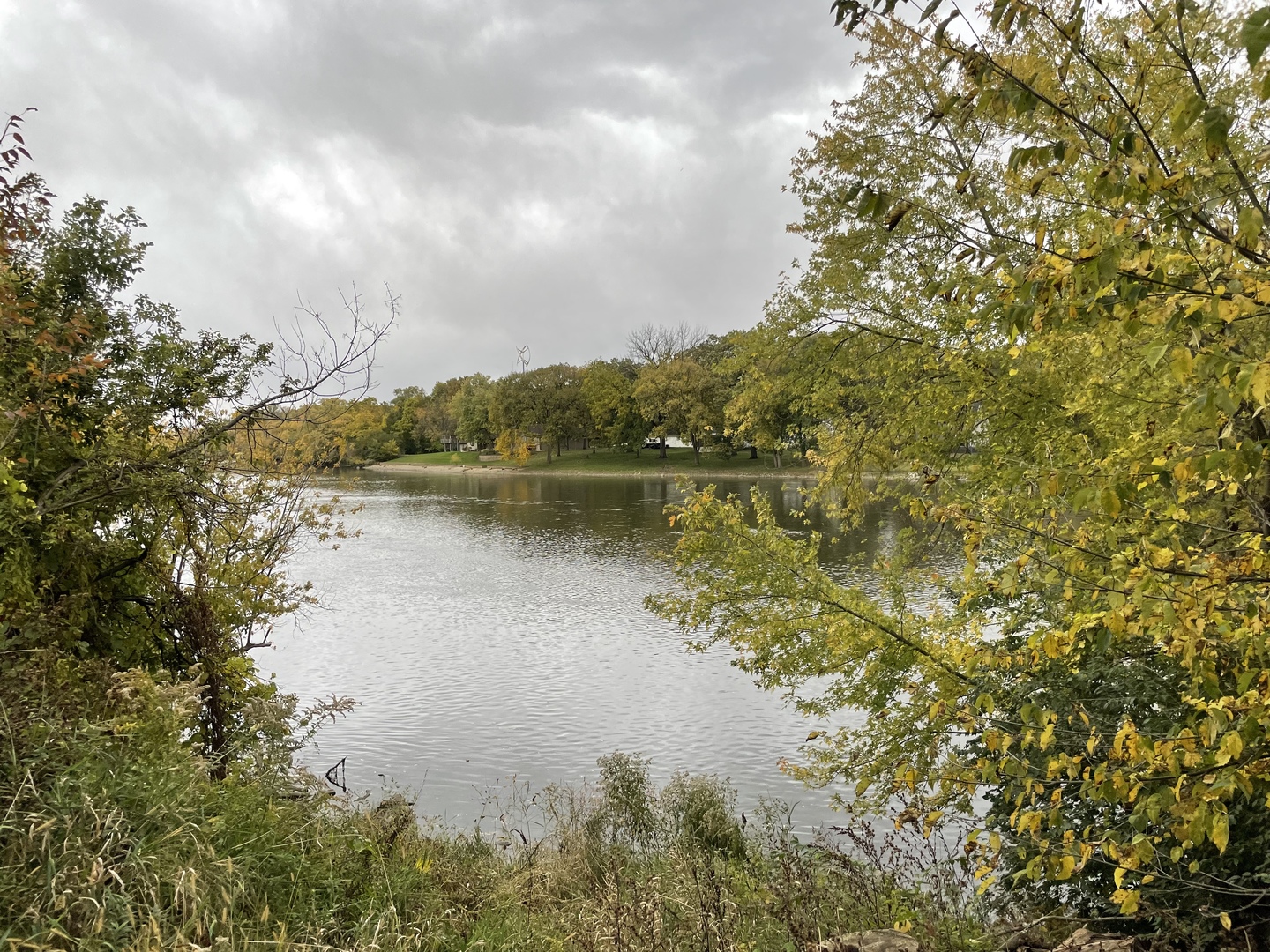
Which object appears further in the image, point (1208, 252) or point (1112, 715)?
point (1112, 715)

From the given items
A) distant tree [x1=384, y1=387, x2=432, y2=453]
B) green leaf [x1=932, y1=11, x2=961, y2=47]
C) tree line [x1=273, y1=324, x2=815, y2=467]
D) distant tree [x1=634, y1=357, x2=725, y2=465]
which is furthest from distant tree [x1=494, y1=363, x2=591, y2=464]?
green leaf [x1=932, y1=11, x2=961, y2=47]

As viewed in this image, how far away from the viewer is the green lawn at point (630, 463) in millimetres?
66875

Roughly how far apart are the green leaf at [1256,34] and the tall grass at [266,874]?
4067mm

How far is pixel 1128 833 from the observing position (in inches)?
190

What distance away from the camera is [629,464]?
75.4 metres

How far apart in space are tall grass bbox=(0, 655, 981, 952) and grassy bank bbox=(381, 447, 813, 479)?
51949mm

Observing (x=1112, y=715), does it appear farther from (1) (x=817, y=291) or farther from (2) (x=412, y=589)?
(2) (x=412, y=589)

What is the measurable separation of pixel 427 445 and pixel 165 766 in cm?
10776

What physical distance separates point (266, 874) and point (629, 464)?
234 feet

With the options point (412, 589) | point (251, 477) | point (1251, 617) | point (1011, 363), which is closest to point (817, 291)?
point (1011, 363)

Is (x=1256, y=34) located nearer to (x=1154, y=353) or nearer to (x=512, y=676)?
(x=1154, y=353)

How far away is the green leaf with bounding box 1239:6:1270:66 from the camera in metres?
1.50

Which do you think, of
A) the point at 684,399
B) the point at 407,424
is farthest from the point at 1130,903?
the point at 407,424

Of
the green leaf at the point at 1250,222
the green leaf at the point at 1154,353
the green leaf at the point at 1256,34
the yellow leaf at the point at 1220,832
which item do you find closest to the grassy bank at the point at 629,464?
the yellow leaf at the point at 1220,832
